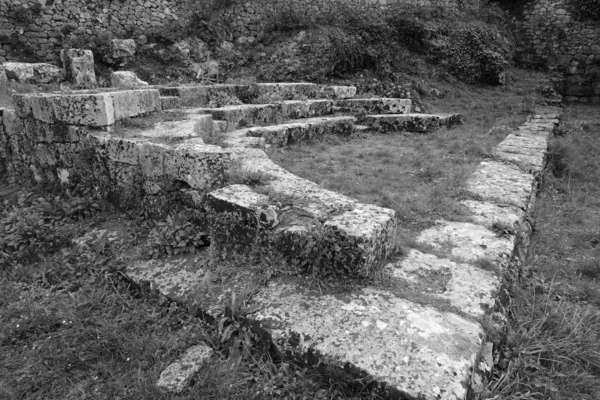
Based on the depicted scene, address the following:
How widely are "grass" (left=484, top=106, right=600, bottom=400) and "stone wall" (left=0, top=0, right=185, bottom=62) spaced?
11.0 metres

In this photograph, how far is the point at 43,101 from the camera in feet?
13.7

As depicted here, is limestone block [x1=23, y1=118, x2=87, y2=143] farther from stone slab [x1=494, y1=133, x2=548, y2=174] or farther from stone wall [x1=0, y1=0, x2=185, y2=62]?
stone wall [x1=0, y1=0, x2=185, y2=62]

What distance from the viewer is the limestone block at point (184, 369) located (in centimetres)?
209

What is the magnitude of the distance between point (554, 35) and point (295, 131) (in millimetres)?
13101

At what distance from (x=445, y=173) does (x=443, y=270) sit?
237cm

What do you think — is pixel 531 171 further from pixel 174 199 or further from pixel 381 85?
pixel 381 85

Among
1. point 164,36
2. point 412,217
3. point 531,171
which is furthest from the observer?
point 164,36

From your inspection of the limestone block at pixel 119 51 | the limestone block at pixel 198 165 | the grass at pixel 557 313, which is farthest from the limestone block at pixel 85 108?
the limestone block at pixel 119 51

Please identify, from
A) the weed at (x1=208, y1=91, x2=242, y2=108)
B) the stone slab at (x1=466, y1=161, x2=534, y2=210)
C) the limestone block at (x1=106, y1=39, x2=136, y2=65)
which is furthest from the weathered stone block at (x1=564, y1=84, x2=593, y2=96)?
the limestone block at (x1=106, y1=39, x2=136, y2=65)

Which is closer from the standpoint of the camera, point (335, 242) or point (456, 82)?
point (335, 242)

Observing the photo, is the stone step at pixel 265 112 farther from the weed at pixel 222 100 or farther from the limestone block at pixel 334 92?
the limestone block at pixel 334 92

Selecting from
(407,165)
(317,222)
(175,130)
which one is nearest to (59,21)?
(175,130)

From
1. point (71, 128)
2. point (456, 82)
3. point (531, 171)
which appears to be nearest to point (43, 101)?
point (71, 128)

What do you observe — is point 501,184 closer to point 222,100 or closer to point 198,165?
point 198,165
